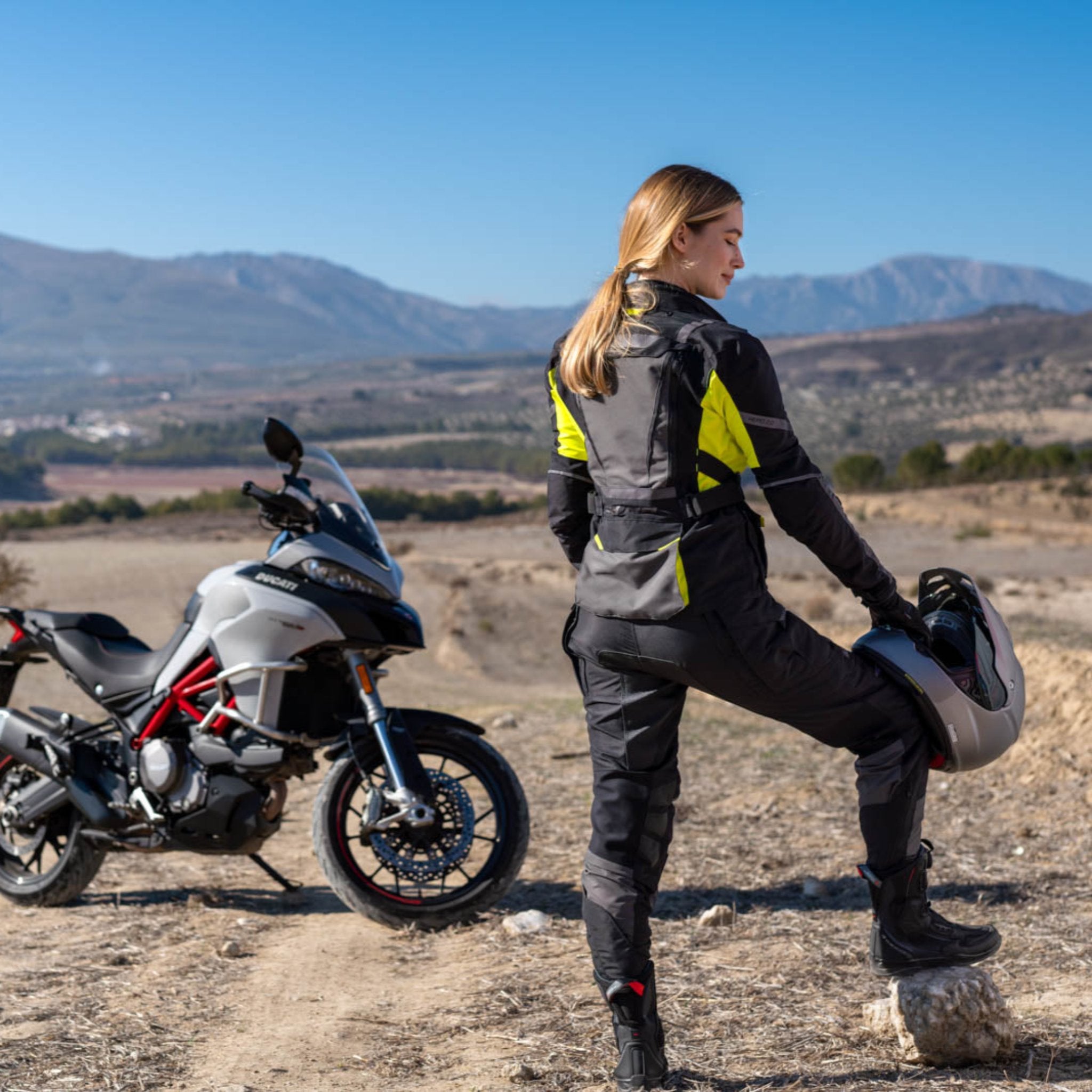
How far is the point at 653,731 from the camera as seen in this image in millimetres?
3053

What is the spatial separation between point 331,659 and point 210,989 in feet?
3.81

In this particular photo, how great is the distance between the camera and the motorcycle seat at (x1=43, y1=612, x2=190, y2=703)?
193 inches

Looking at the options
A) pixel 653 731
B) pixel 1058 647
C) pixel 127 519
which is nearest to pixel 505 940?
pixel 653 731

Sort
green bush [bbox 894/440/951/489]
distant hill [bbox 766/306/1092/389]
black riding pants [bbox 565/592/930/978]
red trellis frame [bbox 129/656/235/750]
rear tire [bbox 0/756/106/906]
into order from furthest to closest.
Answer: distant hill [bbox 766/306/1092/389], green bush [bbox 894/440/951/489], rear tire [bbox 0/756/106/906], red trellis frame [bbox 129/656/235/750], black riding pants [bbox 565/592/930/978]

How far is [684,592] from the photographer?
289 centimetres

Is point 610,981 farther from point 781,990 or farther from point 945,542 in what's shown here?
point 945,542

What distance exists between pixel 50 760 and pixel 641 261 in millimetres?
3255

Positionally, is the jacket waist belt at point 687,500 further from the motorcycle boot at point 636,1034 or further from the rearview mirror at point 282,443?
the rearview mirror at point 282,443

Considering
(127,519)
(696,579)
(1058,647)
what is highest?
(696,579)

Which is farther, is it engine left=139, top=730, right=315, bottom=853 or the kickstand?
the kickstand

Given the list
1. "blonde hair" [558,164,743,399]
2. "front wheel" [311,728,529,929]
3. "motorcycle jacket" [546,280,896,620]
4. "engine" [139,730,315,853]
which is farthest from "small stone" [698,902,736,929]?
"blonde hair" [558,164,743,399]

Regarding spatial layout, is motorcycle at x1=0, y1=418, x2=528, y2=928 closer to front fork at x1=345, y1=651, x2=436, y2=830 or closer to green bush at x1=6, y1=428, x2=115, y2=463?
front fork at x1=345, y1=651, x2=436, y2=830

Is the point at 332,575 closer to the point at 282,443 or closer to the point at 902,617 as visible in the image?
the point at 282,443

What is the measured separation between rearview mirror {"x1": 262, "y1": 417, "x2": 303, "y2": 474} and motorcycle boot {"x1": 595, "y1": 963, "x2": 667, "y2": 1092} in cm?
238
